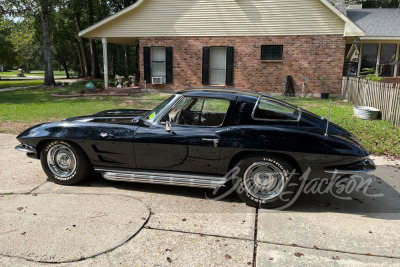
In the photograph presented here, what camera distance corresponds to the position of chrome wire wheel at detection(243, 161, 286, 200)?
3904 mm

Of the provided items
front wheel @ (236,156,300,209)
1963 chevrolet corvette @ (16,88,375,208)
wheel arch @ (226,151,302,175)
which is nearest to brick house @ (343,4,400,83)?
1963 chevrolet corvette @ (16,88,375,208)

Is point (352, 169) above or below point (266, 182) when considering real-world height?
above

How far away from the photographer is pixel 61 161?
4.55 metres

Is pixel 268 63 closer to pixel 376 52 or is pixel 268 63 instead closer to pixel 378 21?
pixel 376 52

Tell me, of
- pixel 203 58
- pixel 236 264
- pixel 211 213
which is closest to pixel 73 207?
pixel 211 213

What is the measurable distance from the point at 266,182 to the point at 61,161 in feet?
9.37

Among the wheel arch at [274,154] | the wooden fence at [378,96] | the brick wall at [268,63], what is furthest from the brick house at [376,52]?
the wheel arch at [274,154]

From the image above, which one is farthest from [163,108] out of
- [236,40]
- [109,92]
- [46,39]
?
[46,39]

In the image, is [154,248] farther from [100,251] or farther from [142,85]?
[142,85]

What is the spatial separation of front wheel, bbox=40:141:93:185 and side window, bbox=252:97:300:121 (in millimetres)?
2430

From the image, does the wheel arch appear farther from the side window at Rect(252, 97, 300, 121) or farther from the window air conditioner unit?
the window air conditioner unit

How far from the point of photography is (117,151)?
4.27 metres

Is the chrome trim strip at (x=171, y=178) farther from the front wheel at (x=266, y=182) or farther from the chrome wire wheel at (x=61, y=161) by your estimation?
the chrome wire wheel at (x=61, y=161)

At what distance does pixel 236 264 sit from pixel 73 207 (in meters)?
2.14
